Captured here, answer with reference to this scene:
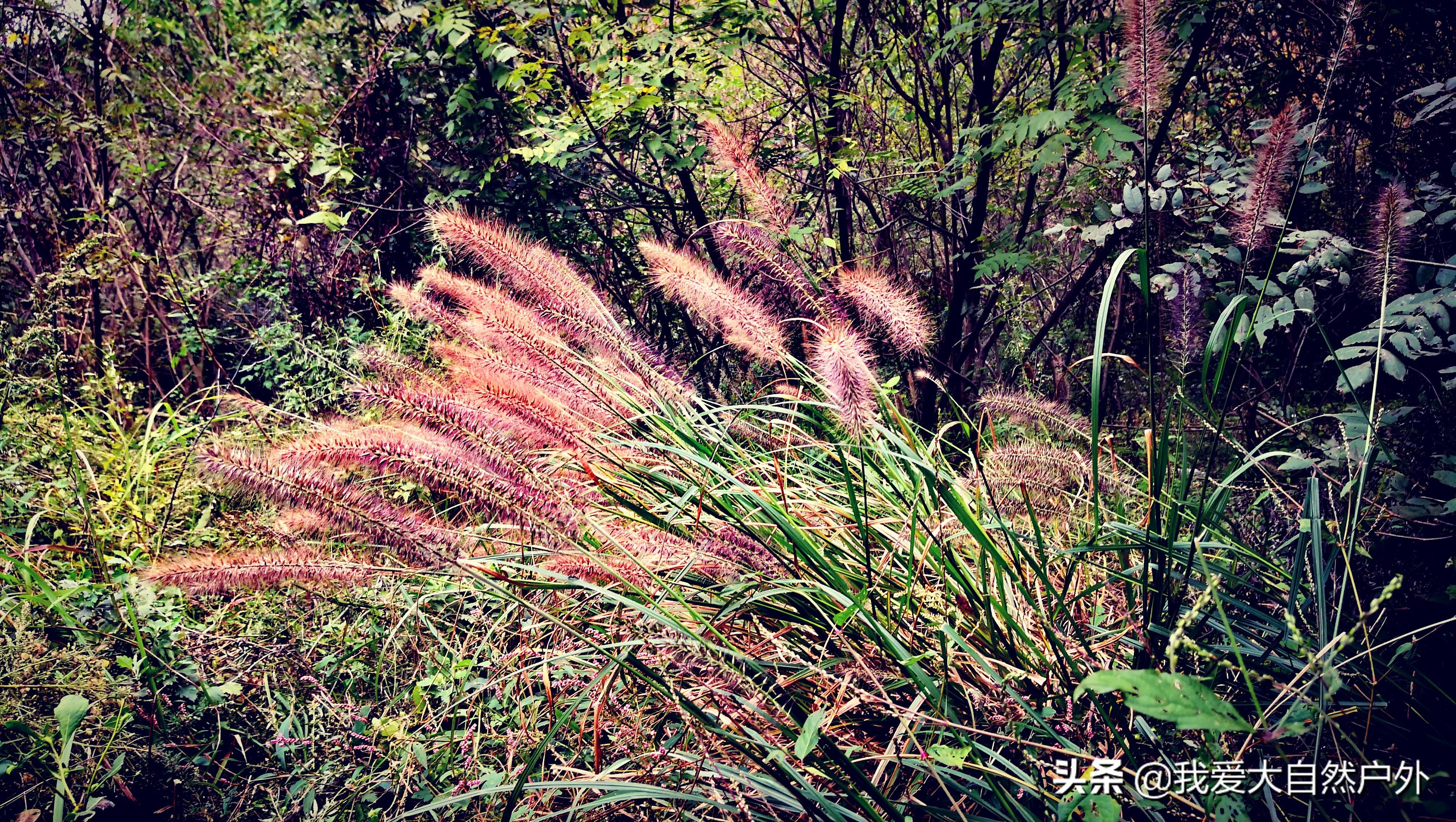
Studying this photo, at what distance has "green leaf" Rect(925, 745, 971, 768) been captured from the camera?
1.12m

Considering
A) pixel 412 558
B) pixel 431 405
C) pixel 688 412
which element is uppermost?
pixel 431 405

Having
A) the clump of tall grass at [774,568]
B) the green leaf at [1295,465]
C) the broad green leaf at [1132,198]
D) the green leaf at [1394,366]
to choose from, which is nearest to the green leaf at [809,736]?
the clump of tall grass at [774,568]

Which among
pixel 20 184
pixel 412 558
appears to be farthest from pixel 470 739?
pixel 20 184

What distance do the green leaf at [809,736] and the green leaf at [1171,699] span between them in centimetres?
42

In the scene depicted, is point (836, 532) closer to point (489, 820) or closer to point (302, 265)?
point (489, 820)

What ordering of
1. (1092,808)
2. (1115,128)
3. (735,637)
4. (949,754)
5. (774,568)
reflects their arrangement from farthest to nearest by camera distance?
1. (1115,128)
2. (735,637)
3. (774,568)
4. (949,754)
5. (1092,808)

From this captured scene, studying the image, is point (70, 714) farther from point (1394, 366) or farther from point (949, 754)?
point (1394, 366)

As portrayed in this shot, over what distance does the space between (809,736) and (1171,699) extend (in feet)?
1.67

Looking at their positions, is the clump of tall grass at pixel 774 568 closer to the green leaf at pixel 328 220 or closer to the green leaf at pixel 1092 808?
the green leaf at pixel 1092 808

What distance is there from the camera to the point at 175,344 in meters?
4.24

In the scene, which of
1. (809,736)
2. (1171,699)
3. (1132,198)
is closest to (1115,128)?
(1132,198)

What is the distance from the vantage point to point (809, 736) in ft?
3.55

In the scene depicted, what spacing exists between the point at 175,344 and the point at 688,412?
416 cm

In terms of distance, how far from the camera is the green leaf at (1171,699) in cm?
78
